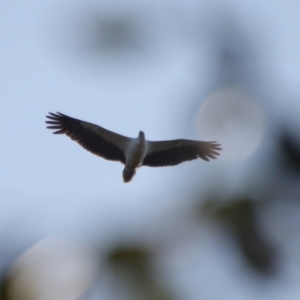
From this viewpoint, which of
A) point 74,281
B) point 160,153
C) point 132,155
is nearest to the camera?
point 74,281

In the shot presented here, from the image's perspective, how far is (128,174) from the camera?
1184 centimetres

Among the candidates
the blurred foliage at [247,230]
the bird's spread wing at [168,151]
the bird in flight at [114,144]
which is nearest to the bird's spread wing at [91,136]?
the bird in flight at [114,144]

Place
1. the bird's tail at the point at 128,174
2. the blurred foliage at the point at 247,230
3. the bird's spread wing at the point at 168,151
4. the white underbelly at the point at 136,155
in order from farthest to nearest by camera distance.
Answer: the bird's spread wing at the point at 168,151 → the white underbelly at the point at 136,155 → the bird's tail at the point at 128,174 → the blurred foliage at the point at 247,230

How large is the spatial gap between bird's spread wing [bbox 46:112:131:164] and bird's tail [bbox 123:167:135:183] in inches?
32.4

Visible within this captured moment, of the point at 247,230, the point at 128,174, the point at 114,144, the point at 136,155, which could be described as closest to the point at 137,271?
the point at 247,230

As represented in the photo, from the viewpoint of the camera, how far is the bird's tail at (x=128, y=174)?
38.7 ft

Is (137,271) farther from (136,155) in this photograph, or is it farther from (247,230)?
(136,155)

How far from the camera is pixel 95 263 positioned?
0.71m

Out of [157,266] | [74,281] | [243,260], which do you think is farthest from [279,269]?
[74,281]

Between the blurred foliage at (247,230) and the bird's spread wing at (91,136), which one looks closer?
the blurred foliage at (247,230)

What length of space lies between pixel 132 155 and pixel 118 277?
11294mm

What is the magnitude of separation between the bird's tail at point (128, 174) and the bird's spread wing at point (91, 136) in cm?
82

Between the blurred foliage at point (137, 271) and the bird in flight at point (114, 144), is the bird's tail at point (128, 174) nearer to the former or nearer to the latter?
the bird in flight at point (114, 144)

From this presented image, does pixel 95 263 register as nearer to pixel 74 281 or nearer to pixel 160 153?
pixel 74 281
